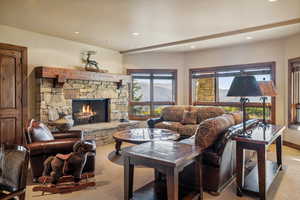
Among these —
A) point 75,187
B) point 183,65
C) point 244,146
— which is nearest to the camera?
point 244,146

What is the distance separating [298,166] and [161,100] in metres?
4.35

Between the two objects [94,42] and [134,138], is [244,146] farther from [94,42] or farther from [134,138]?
[94,42]

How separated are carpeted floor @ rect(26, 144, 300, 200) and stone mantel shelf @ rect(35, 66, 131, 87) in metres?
2.19

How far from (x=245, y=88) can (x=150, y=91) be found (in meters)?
4.64

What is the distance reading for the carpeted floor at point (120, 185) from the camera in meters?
2.66

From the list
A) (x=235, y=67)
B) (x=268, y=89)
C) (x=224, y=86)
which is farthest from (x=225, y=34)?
(x=224, y=86)

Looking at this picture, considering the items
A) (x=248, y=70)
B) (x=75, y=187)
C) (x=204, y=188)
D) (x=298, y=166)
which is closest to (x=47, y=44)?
(x=75, y=187)

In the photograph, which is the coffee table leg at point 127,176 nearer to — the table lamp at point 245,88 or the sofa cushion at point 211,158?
the sofa cushion at point 211,158

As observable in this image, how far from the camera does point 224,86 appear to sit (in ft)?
21.4

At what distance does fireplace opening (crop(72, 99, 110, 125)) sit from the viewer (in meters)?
5.67

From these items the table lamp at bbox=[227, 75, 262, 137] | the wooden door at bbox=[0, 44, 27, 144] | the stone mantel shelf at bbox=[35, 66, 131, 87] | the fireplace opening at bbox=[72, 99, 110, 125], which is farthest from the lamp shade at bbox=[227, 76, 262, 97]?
the wooden door at bbox=[0, 44, 27, 144]

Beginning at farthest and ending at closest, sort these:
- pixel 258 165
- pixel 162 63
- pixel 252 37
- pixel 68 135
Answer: pixel 162 63, pixel 252 37, pixel 68 135, pixel 258 165

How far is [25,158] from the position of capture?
4.94 ft

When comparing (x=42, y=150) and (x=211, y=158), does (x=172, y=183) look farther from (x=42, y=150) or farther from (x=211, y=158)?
(x=42, y=150)
